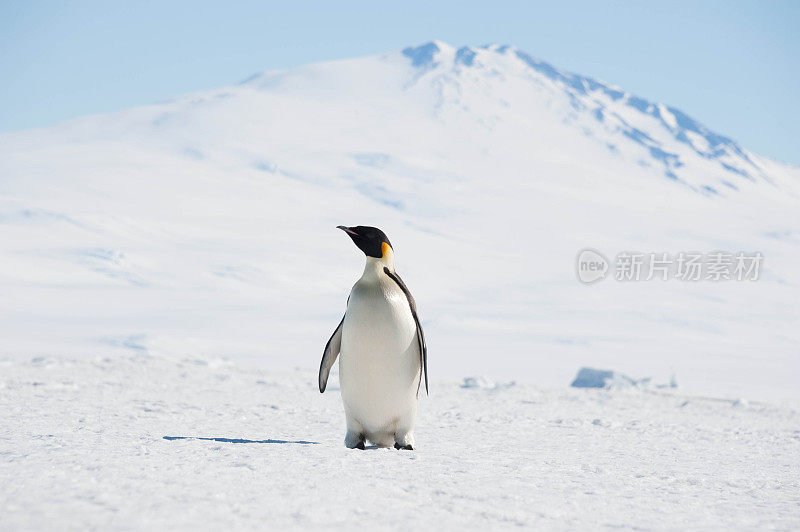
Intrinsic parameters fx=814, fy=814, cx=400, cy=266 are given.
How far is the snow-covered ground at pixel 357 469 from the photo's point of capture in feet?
8.16

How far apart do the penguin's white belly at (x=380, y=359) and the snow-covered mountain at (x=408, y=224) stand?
7.57 m

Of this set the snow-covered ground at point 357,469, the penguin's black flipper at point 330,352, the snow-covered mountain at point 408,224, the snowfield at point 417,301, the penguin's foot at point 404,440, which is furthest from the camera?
the snow-covered mountain at point 408,224

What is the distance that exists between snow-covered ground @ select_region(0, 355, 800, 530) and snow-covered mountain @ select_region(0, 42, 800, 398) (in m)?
6.00

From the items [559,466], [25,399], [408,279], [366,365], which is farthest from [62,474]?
[408,279]

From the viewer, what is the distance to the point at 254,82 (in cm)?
11344

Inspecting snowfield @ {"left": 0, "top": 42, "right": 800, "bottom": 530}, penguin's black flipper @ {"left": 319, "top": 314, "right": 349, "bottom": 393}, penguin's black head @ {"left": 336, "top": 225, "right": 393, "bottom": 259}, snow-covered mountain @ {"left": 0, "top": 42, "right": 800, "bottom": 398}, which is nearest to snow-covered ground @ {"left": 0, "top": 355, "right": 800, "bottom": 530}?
snowfield @ {"left": 0, "top": 42, "right": 800, "bottom": 530}

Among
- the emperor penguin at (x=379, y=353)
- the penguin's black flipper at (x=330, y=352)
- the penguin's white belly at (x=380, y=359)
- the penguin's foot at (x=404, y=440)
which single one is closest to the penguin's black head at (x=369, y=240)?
the emperor penguin at (x=379, y=353)

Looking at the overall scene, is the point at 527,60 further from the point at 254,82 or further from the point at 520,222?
the point at 520,222

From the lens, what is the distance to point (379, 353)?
389cm

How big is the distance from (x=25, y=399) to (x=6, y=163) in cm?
6884

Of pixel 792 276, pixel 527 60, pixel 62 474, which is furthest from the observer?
pixel 527 60

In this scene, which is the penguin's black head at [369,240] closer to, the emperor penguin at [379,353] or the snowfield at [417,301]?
the emperor penguin at [379,353]

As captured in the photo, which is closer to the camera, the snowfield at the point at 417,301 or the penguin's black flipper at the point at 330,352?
the snowfield at the point at 417,301

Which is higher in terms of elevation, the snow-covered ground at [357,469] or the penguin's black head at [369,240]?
the penguin's black head at [369,240]
